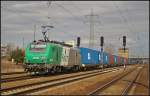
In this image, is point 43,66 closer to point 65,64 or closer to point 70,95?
point 65,64

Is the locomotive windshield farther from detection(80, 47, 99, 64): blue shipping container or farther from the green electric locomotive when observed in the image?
detection(80, 47, 99, 64): blue shipping container

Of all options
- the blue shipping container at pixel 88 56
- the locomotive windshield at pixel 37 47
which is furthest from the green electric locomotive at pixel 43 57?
the blue shipping container at pixel 88 56

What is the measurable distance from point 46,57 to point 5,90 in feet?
48.1

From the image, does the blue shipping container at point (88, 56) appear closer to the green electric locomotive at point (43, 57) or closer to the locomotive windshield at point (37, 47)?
the green electric locomotive at point (43, 57)

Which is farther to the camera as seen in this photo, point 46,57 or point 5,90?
point 46,57

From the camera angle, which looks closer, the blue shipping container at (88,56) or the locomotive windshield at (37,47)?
the locomotive windshield at (37,47)

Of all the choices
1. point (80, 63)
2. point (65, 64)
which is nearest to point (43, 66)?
point (65, 64)

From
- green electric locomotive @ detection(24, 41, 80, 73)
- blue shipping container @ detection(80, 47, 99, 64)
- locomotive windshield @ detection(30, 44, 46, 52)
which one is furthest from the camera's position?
blue shipping container @ detection(80, 47, 99, 64)

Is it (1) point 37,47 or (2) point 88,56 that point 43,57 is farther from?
(2) point 88,56

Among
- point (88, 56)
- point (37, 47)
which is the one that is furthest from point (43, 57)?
point (88, 56)

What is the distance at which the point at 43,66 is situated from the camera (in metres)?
31.8

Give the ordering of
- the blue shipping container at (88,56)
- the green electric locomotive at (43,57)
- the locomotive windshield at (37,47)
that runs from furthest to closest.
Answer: the blue shipping container at (88,56) → the locomotive windshield at (37,47) → the green electric locomotive at (43,57)

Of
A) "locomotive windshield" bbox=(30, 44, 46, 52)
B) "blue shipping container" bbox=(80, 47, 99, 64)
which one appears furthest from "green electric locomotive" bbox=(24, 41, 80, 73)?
"blue shipping container" bbox=(80, 47, 99, 64)

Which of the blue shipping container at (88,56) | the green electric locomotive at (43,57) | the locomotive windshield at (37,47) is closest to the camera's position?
the green electric locomotive at (43,57)
